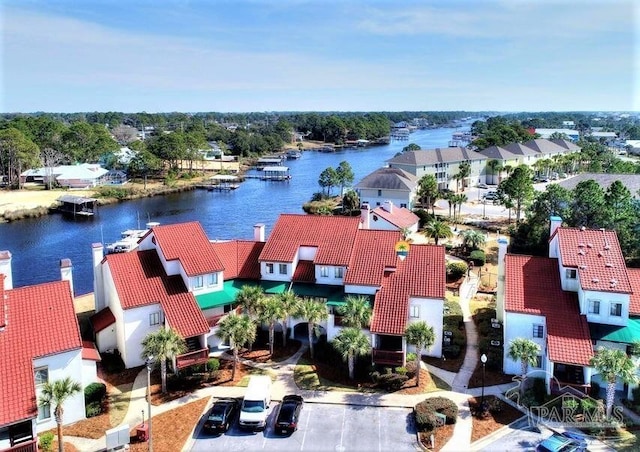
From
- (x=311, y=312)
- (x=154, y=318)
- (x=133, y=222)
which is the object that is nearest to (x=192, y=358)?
(x=154, y=318)

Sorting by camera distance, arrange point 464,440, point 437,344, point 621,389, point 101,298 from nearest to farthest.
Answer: point 464,440 → point 621,389 → point 437,344 → point 101,298

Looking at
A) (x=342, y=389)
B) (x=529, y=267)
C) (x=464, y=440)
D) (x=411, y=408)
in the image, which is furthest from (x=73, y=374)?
(x=529, y=267)

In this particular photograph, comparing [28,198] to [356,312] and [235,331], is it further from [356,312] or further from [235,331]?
[356,312]

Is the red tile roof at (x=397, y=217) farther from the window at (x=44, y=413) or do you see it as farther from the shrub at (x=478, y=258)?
the window at (x=44, y=413)

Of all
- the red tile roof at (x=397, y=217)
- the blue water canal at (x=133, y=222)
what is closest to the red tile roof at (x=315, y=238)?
the red tile roof at (x=397, y=217)

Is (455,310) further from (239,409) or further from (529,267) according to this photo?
(239,409)

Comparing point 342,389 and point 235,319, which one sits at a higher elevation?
point 235,319

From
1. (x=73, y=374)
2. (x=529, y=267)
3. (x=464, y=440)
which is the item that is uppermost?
(x=529, y=267)
